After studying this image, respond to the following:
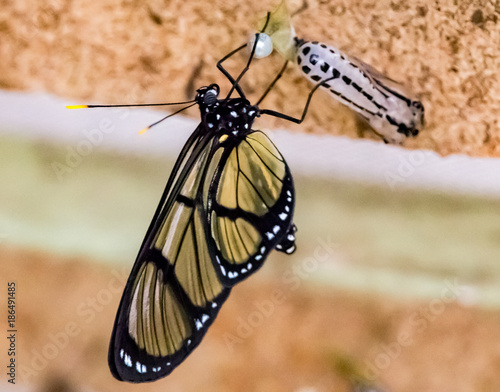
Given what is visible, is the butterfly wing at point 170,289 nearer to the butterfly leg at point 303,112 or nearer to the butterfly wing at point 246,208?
the butterfly wing at point 246,208

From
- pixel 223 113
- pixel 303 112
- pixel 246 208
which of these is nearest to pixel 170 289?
pixel 246 208

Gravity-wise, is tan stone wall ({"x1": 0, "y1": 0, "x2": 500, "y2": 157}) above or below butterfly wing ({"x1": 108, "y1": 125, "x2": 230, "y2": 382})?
above

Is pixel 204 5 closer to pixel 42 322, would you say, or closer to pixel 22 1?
pixel 22 1

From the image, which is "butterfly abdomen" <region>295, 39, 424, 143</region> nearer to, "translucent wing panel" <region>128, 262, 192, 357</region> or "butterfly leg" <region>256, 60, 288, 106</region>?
"butterfly leg" <region>256, 60, 288, 106</region>

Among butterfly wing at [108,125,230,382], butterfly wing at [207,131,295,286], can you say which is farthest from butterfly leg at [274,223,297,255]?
butterfly wing at [108,125,230,382]

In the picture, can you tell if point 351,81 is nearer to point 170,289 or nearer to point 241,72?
point 241,72
